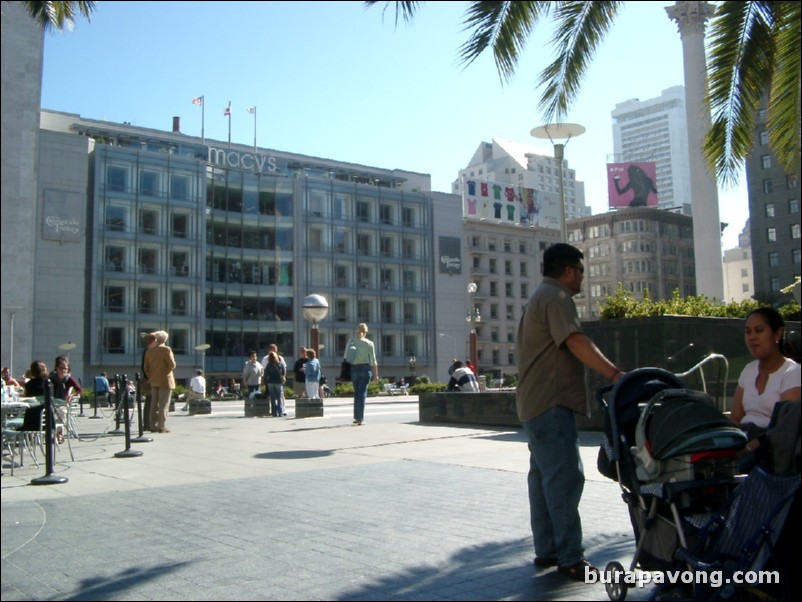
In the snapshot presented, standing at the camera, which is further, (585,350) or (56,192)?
(56,192)

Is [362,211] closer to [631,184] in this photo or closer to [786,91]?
[631,184]

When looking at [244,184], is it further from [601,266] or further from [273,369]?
[601,266]

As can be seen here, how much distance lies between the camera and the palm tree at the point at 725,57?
5.05 meters

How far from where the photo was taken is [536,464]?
480 centimetres

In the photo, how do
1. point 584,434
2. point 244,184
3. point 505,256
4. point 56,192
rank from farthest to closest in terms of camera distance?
point 505,256 < point 244,184 < point 56,192 < point 584,434

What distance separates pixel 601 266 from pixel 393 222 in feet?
194

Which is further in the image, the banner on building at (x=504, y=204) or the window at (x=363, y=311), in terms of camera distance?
the banner on building at (x=504, y=204)

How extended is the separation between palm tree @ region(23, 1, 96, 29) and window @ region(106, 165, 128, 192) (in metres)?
65.1

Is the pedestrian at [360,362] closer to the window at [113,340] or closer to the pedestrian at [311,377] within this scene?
the pedestrian at [311,377]

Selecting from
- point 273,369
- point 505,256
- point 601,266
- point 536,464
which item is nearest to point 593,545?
point 536,464

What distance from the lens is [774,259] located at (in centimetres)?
9588

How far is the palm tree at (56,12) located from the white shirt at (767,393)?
583 cm

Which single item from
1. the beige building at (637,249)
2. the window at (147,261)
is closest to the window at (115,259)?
the window at (147,261)

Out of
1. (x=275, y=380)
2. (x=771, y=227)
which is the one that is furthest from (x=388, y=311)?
(x=275, y=380)
